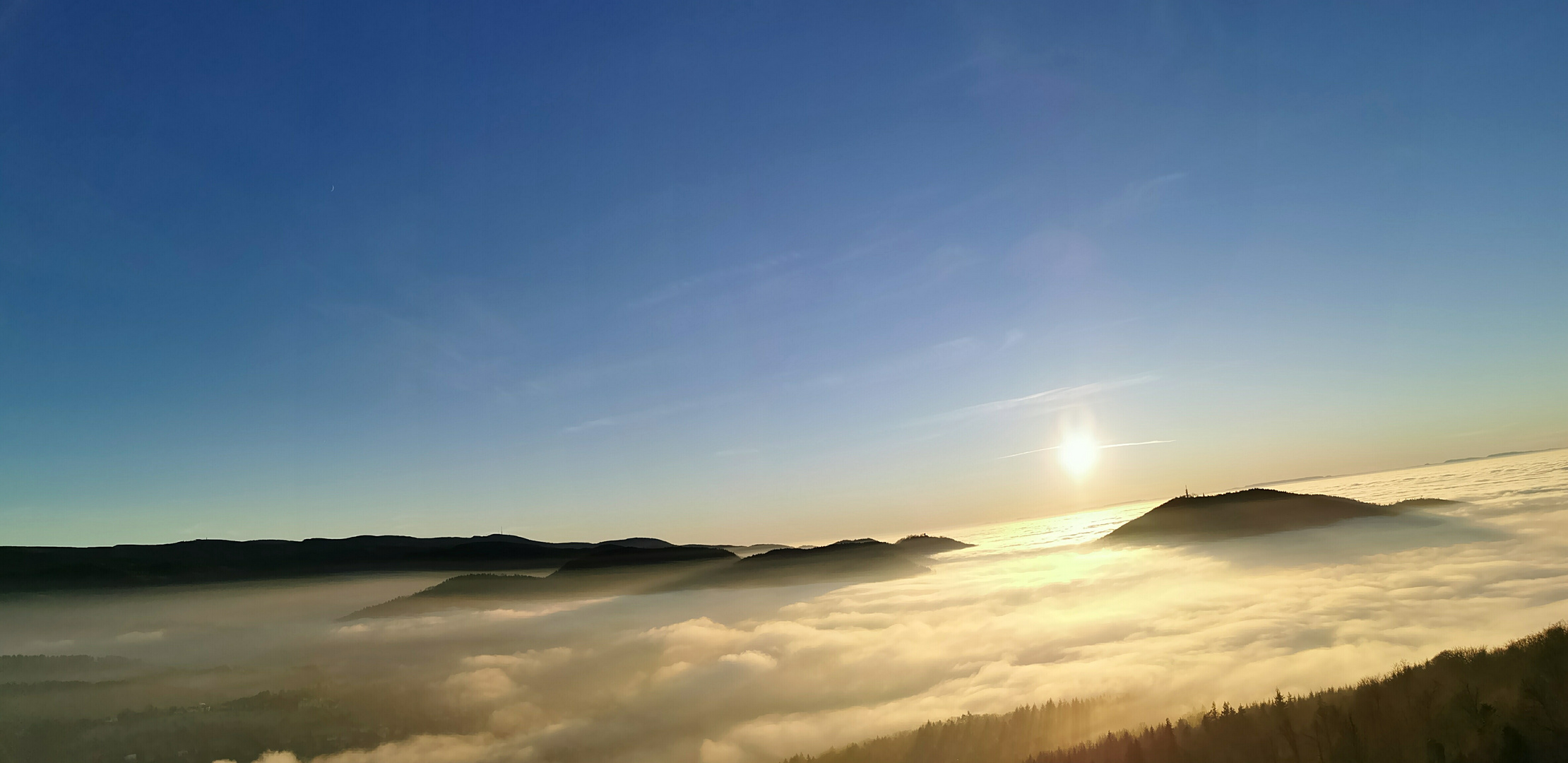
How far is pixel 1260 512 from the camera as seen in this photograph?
188750 millimetres

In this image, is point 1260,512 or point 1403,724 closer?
point 1403,724

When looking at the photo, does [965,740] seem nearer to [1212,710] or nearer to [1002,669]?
[1212,710]

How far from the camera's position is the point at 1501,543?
6038 inches

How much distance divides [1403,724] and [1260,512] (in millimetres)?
134402

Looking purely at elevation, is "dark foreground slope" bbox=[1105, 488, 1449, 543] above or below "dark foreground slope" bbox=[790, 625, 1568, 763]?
above

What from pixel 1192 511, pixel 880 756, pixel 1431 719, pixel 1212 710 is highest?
pixel 1192 511

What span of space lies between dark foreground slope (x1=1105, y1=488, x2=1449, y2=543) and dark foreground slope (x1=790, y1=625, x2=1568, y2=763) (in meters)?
108

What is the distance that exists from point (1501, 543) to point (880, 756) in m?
156

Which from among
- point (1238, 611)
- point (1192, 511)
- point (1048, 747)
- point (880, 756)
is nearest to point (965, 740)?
point (880, 756)

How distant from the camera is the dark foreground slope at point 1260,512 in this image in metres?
182

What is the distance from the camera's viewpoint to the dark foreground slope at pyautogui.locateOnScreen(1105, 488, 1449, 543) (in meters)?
182

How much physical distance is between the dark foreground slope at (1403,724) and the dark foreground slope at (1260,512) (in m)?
108

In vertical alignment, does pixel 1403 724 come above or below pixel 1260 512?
below

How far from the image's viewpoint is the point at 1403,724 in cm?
7344
